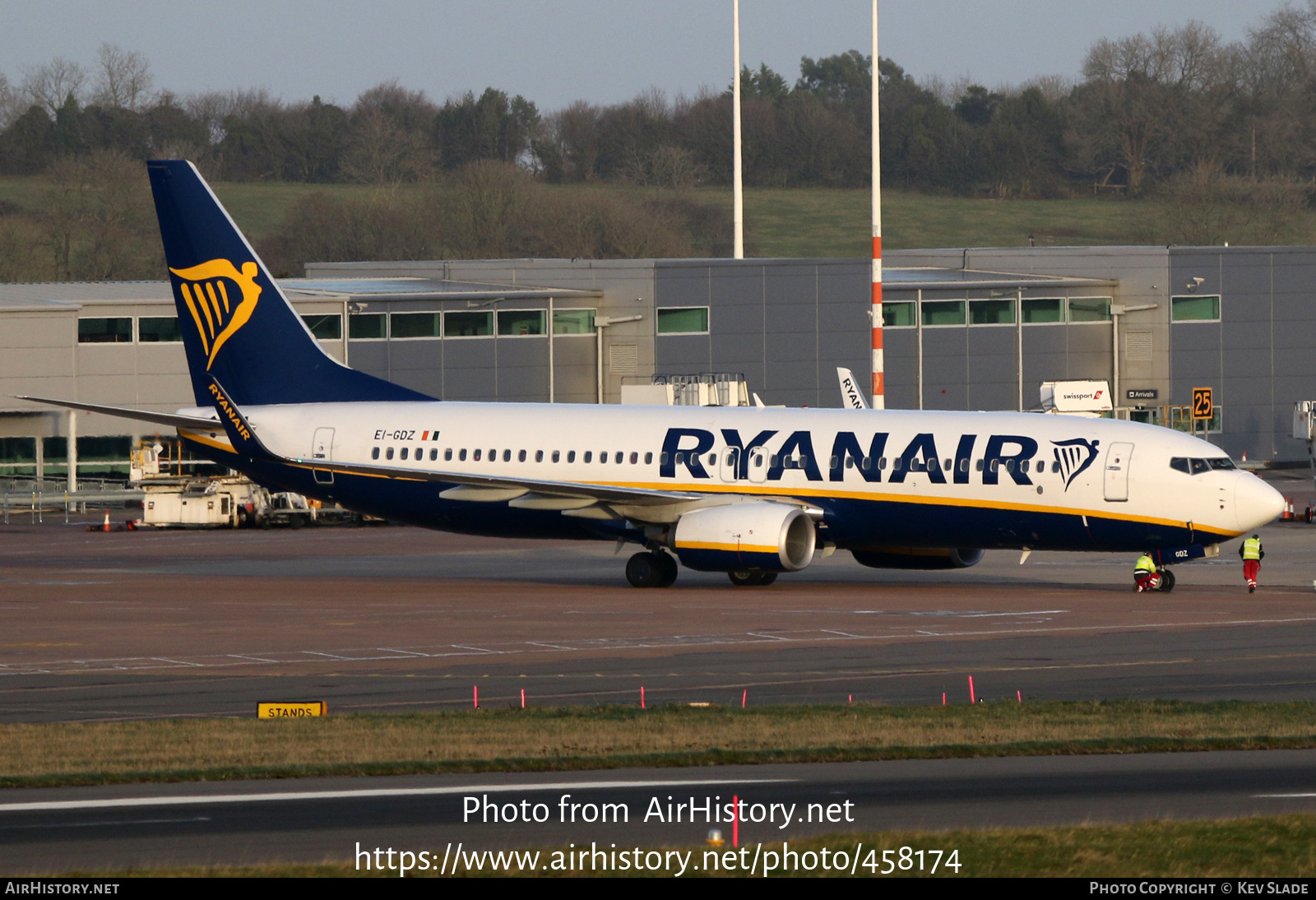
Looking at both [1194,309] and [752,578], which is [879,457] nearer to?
[752,578]

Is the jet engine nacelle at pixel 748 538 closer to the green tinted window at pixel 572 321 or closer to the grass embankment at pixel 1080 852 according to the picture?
the grass embankment at pixel 1080 852

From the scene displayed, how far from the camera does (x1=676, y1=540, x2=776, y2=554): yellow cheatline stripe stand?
37.4m

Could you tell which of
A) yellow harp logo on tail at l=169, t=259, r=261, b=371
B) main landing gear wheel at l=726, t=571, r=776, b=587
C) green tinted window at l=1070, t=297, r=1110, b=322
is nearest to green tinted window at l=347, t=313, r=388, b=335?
yellow harp logo on tail at l=169, t=259, r=261, b=371

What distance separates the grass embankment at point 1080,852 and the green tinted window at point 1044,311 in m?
70.9

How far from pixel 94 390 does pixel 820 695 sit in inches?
2217

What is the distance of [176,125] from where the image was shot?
6993 inches

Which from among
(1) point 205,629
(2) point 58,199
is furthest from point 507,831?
(2) point 58,199

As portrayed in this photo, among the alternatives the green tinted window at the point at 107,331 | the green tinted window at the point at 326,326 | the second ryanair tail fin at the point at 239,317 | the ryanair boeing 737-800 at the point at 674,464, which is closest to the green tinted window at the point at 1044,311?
the green tinted window at the point at 326,326

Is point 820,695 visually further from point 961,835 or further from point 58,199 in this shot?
point 58,199

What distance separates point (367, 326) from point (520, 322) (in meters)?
7.13

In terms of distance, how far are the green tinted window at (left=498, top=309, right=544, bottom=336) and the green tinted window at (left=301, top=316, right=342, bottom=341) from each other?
24.0ft

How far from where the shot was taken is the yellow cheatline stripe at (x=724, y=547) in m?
37.4

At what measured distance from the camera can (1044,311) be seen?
83188 millimetres

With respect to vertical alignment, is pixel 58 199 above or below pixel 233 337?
above
